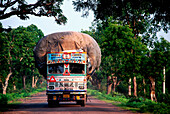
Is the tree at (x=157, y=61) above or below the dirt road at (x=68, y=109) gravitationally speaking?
above

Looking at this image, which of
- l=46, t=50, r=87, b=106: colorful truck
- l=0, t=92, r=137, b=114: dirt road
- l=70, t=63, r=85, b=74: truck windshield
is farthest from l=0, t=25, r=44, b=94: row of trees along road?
l=70, t=63, r=85, b=74: truck windshield

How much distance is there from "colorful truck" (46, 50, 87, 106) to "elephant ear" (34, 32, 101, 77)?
77 cm

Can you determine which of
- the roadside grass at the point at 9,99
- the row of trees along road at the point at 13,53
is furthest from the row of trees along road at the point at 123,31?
the roadside grass at the point at 9,99

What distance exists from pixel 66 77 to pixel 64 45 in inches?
87.6

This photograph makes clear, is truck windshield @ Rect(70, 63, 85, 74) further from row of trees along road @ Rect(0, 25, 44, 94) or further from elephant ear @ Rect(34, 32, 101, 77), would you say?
row of trees along road @ Rect(0, 25, 44, 94)

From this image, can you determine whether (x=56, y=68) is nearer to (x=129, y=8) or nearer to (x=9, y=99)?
(x=129, y=8)

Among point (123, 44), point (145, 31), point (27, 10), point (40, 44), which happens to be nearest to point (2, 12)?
point (27, 10)

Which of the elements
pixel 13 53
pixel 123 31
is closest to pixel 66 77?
pixel 123 31

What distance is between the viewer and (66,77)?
63.2 feet

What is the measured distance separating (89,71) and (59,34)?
133 inches

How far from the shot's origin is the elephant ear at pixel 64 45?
2000 cm

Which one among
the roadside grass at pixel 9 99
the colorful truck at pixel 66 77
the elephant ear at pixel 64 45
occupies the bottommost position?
the roadside grass at pixel 9 99

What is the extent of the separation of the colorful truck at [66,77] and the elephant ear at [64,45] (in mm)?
774

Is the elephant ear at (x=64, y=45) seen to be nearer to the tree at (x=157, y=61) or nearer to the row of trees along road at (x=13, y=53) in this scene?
the tree at (x=157, y=61)
